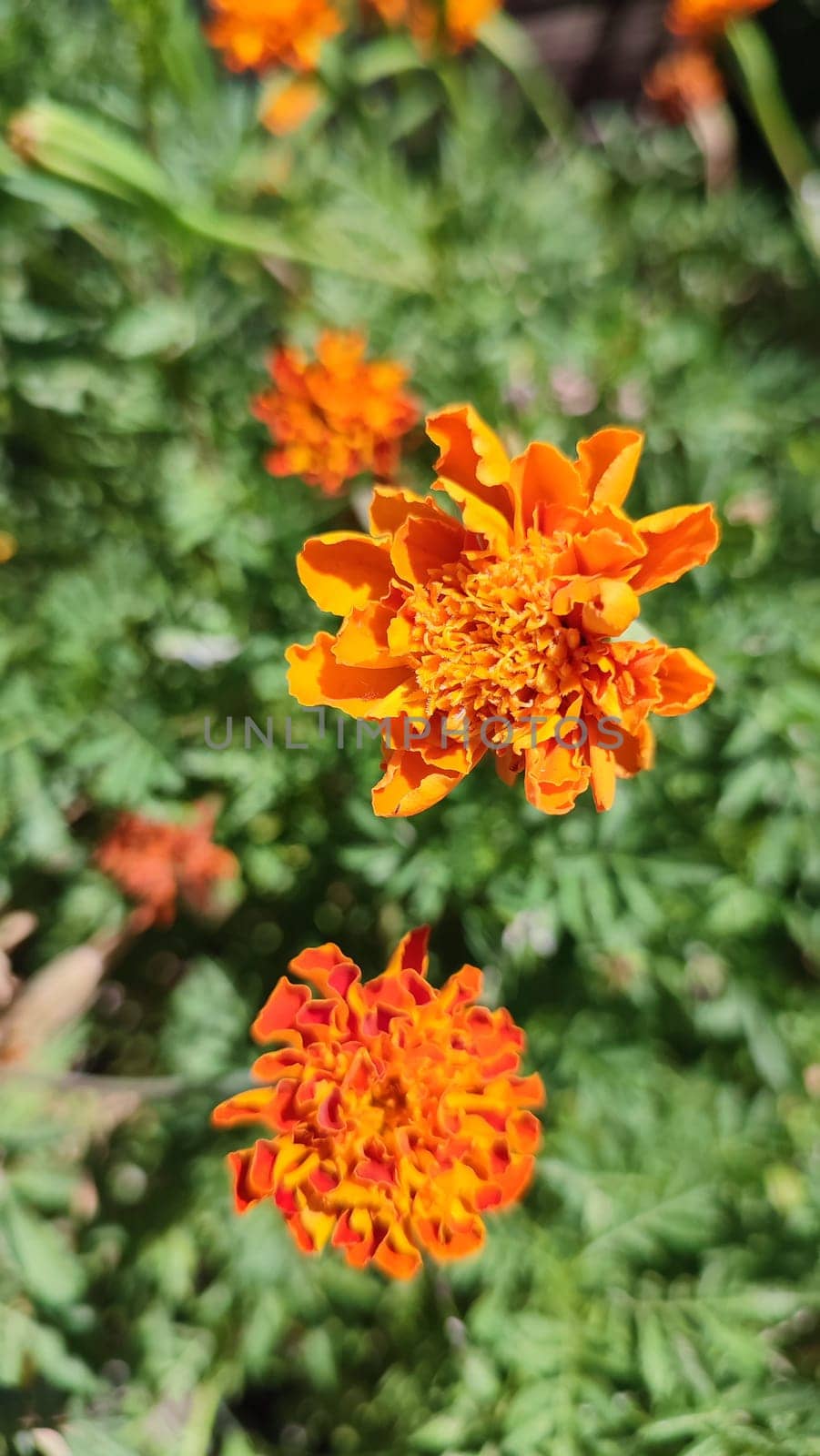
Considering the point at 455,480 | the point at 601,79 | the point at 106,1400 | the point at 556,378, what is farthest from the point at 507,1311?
the point at 601,79

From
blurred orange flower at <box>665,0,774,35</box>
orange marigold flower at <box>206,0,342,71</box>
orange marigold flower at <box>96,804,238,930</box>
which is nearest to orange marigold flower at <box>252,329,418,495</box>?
orange marigold flower at <box>96,804,238,930</box>

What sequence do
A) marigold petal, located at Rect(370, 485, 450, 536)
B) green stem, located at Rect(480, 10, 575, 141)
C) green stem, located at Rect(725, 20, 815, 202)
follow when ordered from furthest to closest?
green stem, located at Rect(480, 10, 575, 141), green stem, located at Rect(725, 20, 815, 202), marigold petal, located at Rect(370, 485, 450, 536)

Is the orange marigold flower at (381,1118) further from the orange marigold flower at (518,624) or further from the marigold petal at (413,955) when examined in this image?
the orange marigold flower at (518,624)

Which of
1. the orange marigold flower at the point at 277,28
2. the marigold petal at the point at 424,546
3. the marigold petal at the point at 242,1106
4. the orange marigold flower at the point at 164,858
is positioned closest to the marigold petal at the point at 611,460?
the marigold petal at the point at 424,546

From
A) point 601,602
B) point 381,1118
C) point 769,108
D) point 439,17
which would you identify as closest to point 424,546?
point 601,602

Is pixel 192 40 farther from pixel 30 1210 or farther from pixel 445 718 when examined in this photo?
pixel 30 1210

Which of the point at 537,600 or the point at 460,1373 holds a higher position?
the point at 537,600

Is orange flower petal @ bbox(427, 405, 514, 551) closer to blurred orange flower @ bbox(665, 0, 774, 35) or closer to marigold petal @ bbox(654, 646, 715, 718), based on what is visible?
marigold petal @ bbox(654, 646, 715, 718)
